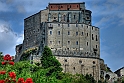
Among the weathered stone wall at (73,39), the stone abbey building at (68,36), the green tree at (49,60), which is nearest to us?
the green tree at (49,60)

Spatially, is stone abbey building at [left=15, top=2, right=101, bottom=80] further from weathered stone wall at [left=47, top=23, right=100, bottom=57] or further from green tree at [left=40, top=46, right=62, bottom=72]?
green tree at [left=40, top=46, right=62, bottom=72]

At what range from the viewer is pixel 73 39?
4055 inches

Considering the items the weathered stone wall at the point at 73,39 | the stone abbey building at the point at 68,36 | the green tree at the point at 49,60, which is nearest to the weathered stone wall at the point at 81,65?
the stone abbey building at the point at 68,36

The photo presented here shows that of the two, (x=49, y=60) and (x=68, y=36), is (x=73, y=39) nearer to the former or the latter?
(x=68, y=36)

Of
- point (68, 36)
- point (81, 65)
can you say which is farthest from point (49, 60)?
point (68, 36)

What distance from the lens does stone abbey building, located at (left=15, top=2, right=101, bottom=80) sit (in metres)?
98.5

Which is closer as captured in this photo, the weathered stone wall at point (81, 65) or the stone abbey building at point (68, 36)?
the weathered stone wall at point (81, 65)

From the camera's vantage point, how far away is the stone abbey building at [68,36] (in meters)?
98.5

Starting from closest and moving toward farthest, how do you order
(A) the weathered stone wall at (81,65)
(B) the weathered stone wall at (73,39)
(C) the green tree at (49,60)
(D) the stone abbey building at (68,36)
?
(C) the green tree at (49,60), (A) the weathered stone wall at (81,65), (D) the stone abbey building at (68,36), (B) the weathered stone wall at (73,39)

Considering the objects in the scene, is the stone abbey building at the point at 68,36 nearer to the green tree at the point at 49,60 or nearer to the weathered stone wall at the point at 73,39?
the weathered stone wall at the point at 73,39

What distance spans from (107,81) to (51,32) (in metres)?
18.5

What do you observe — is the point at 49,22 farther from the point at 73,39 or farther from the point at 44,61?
the point at 44,61

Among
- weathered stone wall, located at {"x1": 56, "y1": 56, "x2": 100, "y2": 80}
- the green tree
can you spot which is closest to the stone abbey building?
weathered stone wall, located at {"x1": 56, "y1": 56, "x2": 100, "y2": 80}

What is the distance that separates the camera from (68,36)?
10306cm
